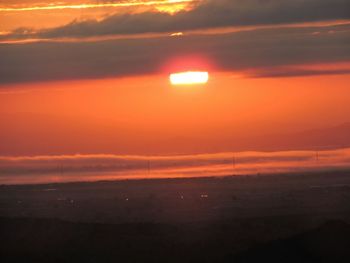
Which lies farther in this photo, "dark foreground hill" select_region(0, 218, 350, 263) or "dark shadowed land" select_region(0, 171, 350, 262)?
"dark shadowed land" select_region(0, 171, 350, 262)

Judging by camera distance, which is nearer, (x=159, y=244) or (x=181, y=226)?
(x=159, y=244)

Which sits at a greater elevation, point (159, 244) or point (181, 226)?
point (181, 226)

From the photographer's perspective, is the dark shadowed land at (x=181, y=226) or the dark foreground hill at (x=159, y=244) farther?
the dark shadowed land at (x=181, y=226)

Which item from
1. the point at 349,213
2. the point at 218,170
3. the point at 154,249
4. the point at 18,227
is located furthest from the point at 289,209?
the point at 218,170
